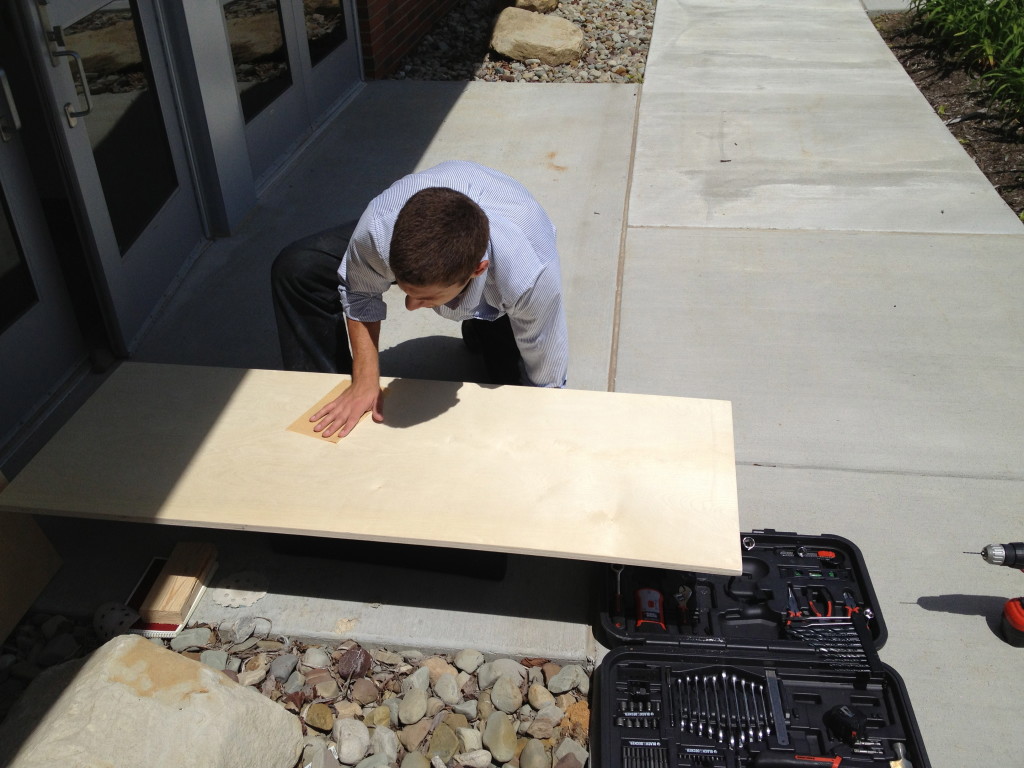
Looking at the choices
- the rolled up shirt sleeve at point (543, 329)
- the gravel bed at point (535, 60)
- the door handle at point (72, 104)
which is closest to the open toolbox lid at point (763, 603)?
the rolled up shirt sleeve at point (543, 329)

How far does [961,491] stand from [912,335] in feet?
3.54

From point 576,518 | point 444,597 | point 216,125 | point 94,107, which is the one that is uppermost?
point 94,107

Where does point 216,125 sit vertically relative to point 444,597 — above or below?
above

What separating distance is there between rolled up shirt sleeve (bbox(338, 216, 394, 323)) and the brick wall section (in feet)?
16.5

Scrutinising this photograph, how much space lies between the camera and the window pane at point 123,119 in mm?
3736

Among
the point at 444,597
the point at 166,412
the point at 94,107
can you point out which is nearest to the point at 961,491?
the point at 444,597

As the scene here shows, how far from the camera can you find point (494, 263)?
254 cm

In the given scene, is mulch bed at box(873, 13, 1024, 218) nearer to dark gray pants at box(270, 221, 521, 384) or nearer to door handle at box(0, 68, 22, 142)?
dark gray pants at box(270, 221, 521, 384)

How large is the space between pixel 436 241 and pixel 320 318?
46.4 inches

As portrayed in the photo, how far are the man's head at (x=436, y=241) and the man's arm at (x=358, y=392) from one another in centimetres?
58

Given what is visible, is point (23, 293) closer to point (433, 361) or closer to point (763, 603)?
point (433, 361)

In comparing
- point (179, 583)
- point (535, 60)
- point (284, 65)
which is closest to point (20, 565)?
point (179, 583)

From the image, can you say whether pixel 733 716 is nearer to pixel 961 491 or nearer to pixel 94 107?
pixel 961 491

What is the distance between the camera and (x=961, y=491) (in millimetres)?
3201
